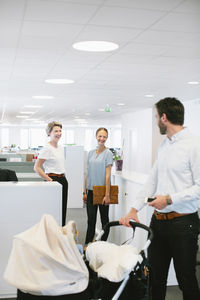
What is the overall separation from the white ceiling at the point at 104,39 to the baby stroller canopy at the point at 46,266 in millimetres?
1858

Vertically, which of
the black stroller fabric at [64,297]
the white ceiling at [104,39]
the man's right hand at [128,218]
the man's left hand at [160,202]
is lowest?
the black stroller fabric at [64,297]

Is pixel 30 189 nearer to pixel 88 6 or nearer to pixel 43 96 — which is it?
pixel 88 6

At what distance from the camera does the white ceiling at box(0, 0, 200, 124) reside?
3.19 metres

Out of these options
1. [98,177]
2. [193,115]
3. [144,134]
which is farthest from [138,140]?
[98,177]

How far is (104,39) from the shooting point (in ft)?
13.8

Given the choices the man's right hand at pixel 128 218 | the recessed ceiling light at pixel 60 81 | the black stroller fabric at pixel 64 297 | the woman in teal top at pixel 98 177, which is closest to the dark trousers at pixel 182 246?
the man's right hand at pixel 128 218

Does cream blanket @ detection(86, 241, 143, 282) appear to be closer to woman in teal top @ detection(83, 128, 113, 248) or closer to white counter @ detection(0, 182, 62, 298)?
white counter @ detection(0, 182, 62, 298)

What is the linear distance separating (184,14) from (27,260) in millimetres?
2367

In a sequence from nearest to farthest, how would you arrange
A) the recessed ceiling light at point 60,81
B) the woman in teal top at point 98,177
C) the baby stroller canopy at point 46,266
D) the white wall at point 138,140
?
the baby stroller canopy at point 46,266 → the woman in teal top at point 98,177 → the recessed ceiling light at point 60,81 → the white wall at point 138,140

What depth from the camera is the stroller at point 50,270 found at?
5.99 ft

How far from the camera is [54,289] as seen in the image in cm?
183

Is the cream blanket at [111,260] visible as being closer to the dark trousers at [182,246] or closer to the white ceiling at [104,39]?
the dark trousers at [182,246]

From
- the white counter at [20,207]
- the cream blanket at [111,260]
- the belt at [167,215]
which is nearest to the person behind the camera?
the cream blanket at [111,260]

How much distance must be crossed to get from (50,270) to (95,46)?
10.5 feet
